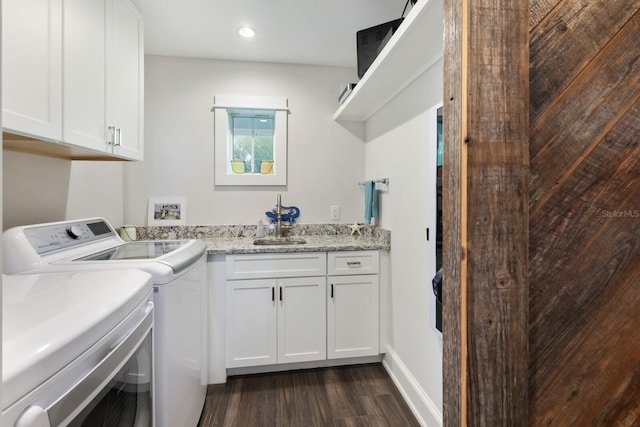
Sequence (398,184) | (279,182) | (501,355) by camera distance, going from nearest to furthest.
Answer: (501,355), (398,184), (279,182)

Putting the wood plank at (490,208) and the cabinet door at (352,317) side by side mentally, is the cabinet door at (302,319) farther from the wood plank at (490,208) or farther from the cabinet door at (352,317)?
the wood plank at (490,208)

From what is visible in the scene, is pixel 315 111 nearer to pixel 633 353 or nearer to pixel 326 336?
pixel 326 336

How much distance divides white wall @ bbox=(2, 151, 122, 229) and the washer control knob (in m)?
0.21

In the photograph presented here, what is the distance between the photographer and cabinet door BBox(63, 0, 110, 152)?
1.33m

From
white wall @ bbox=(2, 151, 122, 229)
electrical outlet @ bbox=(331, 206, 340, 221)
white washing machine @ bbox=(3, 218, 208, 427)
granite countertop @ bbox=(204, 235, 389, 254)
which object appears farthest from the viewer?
electrical outlet @ bbox=(331, 206, 340, 221)

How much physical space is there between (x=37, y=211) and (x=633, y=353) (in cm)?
241

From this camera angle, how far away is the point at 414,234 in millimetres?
1912

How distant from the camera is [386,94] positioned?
2.20 m

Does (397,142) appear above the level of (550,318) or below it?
above

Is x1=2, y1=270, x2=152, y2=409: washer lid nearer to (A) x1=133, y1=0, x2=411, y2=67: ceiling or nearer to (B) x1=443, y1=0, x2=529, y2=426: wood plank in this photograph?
(B) x1=443, y1=0, x2=529, y2=426: wood plank

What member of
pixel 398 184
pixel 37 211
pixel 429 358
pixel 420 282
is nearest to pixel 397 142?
pixel 398 184

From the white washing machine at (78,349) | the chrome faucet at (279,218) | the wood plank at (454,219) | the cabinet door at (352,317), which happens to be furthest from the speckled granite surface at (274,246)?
the wood plank at (454,219)

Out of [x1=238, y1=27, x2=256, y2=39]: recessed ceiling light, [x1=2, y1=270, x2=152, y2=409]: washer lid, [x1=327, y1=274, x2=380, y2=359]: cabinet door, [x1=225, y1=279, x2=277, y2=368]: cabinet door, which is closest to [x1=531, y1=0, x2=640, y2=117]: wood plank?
[x1=2, y1=270, x2=152, y2=409]: washer lid

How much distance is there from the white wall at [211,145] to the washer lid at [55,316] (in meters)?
1.58
